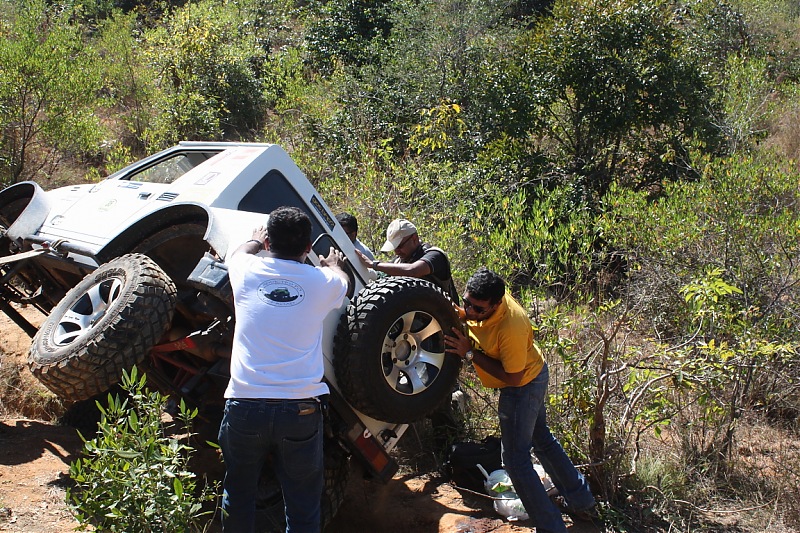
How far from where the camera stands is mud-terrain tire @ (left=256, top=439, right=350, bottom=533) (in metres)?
3.87

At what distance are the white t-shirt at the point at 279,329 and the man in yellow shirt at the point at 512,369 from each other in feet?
3.37

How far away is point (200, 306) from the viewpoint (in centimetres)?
419

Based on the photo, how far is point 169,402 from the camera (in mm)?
4641

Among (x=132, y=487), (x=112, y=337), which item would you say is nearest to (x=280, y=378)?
(x=132, y=487)

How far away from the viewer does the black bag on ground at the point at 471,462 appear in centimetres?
488

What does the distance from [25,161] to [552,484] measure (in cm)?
920

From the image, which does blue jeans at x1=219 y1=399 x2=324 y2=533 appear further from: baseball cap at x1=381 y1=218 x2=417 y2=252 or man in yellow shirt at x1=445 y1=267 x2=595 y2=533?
baseball cap at x1=381 y1=218 x2=417 y2=252

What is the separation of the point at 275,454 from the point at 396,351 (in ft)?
3.84

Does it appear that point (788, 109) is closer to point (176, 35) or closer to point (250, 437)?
point (176, 35)

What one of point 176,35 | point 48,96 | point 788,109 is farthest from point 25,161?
point 788,109

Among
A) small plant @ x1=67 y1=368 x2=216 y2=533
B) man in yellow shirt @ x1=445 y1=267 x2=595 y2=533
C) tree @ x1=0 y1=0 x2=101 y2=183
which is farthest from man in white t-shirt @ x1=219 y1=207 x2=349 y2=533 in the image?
tree @ x1=0 y1=0 x2=101 y2=183

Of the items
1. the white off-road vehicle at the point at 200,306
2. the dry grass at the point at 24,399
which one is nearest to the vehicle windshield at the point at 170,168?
the white off-road vehicle at the point at 200,306

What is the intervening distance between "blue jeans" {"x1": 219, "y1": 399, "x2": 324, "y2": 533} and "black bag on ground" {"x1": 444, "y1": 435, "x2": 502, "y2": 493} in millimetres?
1747

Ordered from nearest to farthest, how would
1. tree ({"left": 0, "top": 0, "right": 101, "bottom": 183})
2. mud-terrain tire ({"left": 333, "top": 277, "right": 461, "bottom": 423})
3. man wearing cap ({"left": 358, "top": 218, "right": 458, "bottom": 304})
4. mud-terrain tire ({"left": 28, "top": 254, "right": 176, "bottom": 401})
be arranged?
mud-terrain tire ({"left": 28, "top": 254, "right": 176, "bottom": 401})
mud-terrain tire ({"left": 333, "top": 277, "right": 461, "bottom": 423})
man wearing cap ({"left": 358, "top": 218, "right": 458, "bottom": 304})
tree ({"left": 0, "top": 0, "right": 101, "bottom": 183})
